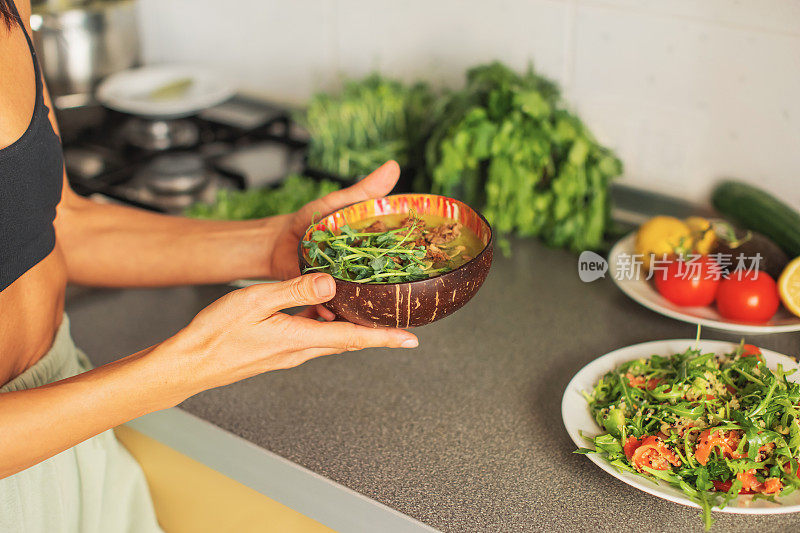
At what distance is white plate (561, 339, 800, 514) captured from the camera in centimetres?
79

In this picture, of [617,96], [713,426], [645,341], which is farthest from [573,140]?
[713,426]

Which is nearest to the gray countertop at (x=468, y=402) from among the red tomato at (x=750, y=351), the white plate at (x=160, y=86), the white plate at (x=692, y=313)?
the white plate at (x=692, y=313)

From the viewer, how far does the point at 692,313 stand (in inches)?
45.4

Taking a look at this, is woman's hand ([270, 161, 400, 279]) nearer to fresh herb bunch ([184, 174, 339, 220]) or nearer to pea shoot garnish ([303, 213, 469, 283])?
pea shoot garnish ([303, 213, 469, 283])

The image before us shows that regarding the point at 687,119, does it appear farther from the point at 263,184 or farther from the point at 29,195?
the point at 29,195

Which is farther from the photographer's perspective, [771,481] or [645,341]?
[645,341]

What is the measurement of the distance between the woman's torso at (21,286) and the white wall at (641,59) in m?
0.90

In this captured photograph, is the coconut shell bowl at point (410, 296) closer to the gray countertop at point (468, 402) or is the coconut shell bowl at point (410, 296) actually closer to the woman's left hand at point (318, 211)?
the woman's left hand at point (318, 211)

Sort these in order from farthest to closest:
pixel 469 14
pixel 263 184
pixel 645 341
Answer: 1. pixel 263 184
2. pixel 469 14
3. pixel 645 341

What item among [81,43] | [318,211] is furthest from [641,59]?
[81,43]

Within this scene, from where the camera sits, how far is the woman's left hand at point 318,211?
1022mm

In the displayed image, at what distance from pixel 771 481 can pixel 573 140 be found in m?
0.69

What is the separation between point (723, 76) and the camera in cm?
128

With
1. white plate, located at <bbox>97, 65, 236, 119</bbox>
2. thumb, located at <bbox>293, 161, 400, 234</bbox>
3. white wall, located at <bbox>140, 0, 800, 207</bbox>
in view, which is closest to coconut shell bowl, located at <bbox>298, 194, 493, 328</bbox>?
thumb, located at <bbox>293, 161, 400, 234</bbox>
